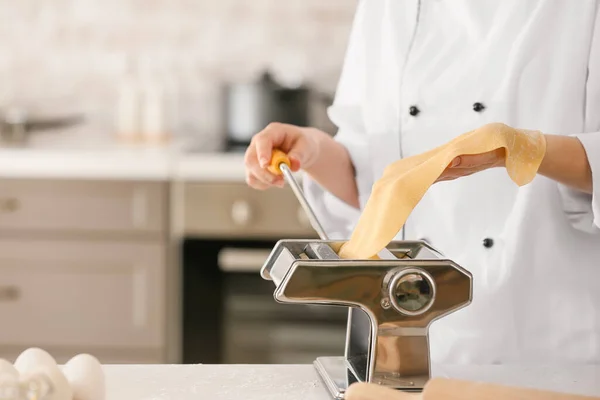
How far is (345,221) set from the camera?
4.75 feet

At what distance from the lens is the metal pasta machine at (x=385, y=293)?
83cm

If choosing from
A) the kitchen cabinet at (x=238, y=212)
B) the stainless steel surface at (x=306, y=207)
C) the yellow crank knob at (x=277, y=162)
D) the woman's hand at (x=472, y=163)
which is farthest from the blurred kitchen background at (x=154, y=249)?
the woman's hand at (x=472, y=163)

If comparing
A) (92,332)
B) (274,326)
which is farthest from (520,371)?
(92,332)

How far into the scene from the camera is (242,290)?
7.61ft

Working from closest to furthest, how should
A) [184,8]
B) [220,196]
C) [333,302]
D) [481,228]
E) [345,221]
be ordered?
[333,302] → [481,228] → [345,221] → [220,196] → [184,8]

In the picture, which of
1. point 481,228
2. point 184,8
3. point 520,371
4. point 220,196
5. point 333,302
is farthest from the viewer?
point 184,8

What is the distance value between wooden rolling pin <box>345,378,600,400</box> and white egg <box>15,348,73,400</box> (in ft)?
0.82

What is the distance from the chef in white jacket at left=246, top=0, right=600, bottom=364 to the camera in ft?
3.76

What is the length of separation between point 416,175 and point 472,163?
0.24 ft

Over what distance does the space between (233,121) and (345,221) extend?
3.68 ft

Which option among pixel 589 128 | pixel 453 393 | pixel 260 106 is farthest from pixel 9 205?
pixel 453 393

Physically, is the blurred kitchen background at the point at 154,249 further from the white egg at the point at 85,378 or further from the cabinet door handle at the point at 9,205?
the white egg at the point at 85,378

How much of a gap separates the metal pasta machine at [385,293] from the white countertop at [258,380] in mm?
71

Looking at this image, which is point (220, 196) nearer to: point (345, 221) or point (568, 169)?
point (345, 221)
